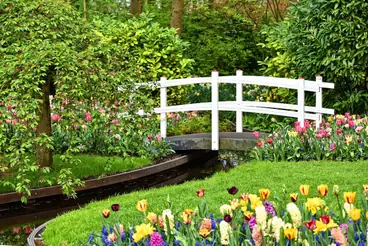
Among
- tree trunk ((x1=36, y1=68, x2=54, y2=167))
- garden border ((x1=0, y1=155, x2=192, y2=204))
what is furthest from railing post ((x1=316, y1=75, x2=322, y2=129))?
tree trunk ((x1=36, y1=68, x2=54, y2=167))

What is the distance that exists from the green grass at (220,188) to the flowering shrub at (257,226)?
2116 millimetres

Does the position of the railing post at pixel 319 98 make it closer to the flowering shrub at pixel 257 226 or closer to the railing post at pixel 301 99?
the railing post at pixel 301 99

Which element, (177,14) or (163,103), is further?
(177,14)

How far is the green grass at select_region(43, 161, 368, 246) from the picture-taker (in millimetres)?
7422

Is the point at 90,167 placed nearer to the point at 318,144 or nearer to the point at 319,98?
the point at 318,144

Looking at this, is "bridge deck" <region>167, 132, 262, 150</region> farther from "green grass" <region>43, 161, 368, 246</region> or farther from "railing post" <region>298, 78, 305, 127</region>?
"green grass" <region>43, 161, 368, 246</region>

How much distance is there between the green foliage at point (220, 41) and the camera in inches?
741

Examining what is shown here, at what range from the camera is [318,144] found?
1045 centimetres

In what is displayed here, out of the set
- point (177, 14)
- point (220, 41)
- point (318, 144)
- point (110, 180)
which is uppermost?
point (177, 14)

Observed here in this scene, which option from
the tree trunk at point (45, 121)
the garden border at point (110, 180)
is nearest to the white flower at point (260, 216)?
the tree trunk at point (45, 121)

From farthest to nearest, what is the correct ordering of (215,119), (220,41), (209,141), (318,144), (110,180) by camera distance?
(220,41), (209,141), (215,119), (110,180), (318,144)

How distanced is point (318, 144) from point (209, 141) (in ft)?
8.09

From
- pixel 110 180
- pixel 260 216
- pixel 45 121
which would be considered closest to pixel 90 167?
pixel 110 180

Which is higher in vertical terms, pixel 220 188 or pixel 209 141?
pixel 209 141
